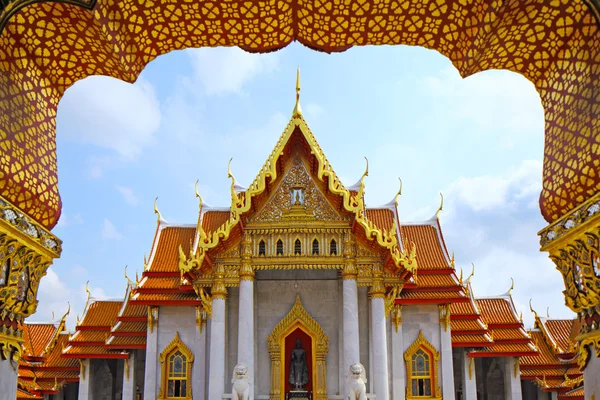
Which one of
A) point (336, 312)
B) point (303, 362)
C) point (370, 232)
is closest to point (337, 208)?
point (370, 232)

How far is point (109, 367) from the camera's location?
21578 mm

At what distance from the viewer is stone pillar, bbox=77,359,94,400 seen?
19.6 meters

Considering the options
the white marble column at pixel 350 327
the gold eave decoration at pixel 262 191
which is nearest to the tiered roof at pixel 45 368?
the gold eave decoration at pixel 262 191

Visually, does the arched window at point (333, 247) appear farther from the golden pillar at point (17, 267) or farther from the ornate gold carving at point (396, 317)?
the golden pillar at point (17, 267)

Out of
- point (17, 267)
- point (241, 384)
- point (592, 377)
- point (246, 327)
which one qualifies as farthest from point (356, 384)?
point (17, 267)

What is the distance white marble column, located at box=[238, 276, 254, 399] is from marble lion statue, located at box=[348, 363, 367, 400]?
7.50 ft

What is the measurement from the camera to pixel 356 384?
13320 millimetres

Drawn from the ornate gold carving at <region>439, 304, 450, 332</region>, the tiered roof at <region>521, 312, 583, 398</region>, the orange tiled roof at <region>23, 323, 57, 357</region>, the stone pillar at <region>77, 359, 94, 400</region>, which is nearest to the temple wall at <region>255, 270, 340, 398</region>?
the ornate gold carving at <region>439, 304, 450, 332</region>

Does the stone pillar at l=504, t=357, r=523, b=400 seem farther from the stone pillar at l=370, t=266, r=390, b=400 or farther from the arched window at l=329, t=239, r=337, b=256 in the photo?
the arched window at l=329, t=239, r=337, b=256

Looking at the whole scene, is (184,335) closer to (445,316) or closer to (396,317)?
(396,317)

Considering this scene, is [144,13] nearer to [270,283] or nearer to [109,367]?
[270,283]

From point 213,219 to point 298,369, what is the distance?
6.10 m

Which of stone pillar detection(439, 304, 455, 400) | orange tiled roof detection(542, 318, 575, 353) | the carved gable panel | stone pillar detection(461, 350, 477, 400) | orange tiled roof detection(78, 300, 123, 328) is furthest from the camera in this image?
orange tiled roof detection(542, 318, 575, 353)

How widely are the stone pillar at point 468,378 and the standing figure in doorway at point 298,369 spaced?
202 inches
